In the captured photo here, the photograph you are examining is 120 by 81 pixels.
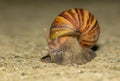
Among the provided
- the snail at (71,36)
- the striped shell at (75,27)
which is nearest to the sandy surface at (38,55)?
the snail at (71,36)

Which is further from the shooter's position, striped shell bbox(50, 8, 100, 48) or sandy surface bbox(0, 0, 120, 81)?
striped shell bbox(50, 8, 100, 48)

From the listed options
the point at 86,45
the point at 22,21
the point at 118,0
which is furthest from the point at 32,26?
the point at 118,0

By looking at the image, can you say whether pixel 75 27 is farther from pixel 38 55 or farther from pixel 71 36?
pixel 38 55

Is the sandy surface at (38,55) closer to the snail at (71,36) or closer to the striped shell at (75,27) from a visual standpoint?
the snail at (71,36)

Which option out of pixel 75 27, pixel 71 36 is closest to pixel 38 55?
pixel 71 36

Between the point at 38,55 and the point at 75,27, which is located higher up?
the point at 75,27

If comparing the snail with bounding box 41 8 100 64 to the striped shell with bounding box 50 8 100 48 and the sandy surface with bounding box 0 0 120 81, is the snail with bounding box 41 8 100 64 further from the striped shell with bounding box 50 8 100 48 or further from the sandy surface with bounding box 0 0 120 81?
the sandy surface with bounding box 0 0 120 81

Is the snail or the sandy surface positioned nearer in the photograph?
the sandy surface

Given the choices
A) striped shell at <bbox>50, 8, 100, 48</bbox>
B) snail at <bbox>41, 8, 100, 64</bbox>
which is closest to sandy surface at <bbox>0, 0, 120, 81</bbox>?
snail at <bbox>41, 8, 100, 64</bbox>
